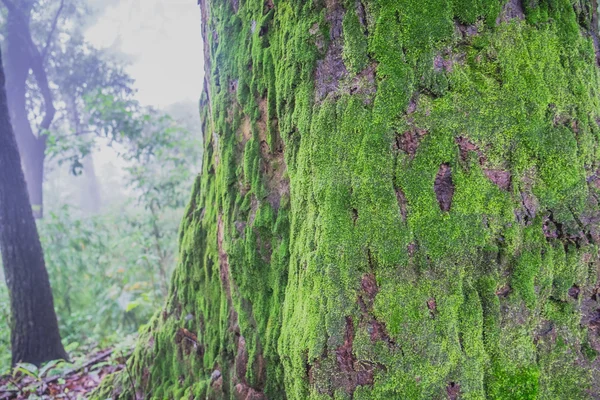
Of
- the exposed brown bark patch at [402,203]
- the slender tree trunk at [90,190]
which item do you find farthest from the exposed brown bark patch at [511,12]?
the slender tree trunk at [90,190]

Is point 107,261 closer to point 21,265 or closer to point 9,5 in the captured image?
point 21,265

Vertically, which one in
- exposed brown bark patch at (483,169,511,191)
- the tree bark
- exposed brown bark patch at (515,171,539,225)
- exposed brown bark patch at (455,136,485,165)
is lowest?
exposed brown bark patch at (515,171,539,225)

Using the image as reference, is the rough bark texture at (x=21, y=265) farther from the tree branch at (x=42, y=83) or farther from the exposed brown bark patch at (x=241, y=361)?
the tree branch at (x=42, y=83)

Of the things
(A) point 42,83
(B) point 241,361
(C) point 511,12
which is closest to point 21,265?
(B) point 241,361

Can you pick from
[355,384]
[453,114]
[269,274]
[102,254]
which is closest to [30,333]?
[102,254]

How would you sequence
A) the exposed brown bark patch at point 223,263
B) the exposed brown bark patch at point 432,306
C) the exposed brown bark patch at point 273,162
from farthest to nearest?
the exposed brown bark patch at point 223,263 < the exposed brown bark patch at point 273,162 < the exposed brown bark patch at point 432,306

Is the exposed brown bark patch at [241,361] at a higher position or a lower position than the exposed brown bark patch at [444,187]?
lower

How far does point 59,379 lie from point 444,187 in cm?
399

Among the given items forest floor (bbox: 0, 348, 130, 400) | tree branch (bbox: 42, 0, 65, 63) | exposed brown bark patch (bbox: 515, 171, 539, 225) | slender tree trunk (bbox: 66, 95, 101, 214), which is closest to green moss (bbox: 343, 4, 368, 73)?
exposed brown bark patch (bbox: 515, 171, 539, 225)

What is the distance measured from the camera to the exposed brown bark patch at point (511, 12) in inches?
60.2

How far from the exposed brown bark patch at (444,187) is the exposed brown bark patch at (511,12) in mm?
635

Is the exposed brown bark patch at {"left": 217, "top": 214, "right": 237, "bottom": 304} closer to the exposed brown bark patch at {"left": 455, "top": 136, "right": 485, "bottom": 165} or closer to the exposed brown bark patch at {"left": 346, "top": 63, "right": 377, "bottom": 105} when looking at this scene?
the exposed brown bark patch at {"left": 346, "top": 63, "right": 377, "bottom": 105}

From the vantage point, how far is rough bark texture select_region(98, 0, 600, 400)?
1.42 m

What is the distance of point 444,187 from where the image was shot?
1465mm
